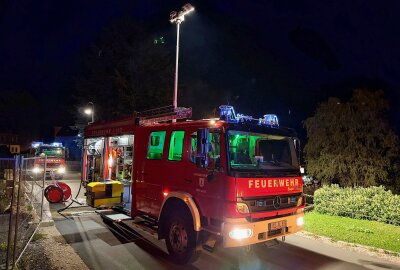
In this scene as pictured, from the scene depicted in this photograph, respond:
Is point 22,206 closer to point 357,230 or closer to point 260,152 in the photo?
point 260,152

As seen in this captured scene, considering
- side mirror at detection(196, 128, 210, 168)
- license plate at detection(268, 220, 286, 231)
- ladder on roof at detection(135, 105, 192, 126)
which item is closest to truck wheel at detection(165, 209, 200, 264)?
side mirror at detection(196, 128, 210, 168)

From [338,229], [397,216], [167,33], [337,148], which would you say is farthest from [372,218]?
[167,33]

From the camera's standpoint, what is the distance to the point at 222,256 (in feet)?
21.9

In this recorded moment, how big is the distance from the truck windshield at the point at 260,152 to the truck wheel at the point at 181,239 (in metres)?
1.51

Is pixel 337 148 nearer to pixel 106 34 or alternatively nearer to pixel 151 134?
pixel 151 134

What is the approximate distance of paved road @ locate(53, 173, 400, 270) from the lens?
6.15m

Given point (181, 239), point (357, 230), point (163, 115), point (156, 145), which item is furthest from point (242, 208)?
point (357, 230)

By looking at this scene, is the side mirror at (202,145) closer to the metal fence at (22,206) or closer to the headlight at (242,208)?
the headlight at (242,208)

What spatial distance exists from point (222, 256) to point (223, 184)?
6.29ft

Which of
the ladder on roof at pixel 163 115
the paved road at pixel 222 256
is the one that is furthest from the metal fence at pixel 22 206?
the ladder on roof at pixel 163 115

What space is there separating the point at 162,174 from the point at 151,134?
1.14 meters

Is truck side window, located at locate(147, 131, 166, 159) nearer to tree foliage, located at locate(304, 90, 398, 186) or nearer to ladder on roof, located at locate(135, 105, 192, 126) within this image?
ladder on roof, located at locate(135, 105, 192, 126)

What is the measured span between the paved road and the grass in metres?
0.77

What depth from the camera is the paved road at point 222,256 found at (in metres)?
6.15
